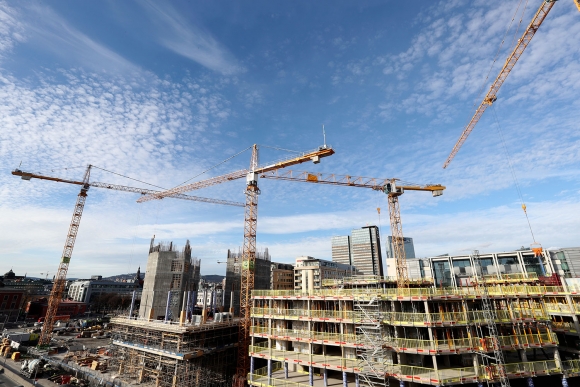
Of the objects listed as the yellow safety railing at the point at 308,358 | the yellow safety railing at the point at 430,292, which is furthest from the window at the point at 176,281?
the yellow safety railing at the point at 430,292

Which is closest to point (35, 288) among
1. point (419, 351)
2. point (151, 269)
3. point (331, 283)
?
point (151, 269)

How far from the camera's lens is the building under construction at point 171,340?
3678 cm

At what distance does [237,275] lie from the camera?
6725cm

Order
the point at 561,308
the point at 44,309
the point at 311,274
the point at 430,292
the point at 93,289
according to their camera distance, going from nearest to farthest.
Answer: the point at 430,292 → the point at 561,308 → the point at 44,309 → the point at 311,274 → the point at 93,289

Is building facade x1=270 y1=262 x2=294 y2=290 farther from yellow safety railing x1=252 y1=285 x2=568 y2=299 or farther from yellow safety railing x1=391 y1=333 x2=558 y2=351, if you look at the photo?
yellow safety railing x1=391 y1=333 x2=558 y2=351

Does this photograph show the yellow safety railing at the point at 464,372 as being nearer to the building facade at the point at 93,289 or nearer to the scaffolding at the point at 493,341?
the scaffolding at the point at 493,341

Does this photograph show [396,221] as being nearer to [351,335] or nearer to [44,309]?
[351,335]

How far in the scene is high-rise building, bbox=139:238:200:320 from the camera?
49188 mm

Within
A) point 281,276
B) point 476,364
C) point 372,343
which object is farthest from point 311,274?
point 476,364

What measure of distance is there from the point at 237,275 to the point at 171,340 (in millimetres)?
30140

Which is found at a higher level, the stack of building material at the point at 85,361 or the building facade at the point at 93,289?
the building facade at the point at 93,289

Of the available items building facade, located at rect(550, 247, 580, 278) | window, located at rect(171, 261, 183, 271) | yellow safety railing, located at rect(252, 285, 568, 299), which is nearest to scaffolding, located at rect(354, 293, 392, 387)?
yellow safety railing, located at rect(252, 285, 568, 299)

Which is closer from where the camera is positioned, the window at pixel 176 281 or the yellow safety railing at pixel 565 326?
the yellow safety railing at pixel 565 326

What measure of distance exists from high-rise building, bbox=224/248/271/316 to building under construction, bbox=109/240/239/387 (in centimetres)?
1363
